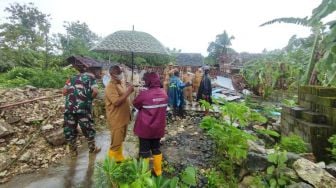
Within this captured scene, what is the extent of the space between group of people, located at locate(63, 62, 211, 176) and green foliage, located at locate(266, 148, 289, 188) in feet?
4.78

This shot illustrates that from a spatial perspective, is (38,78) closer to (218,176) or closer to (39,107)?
(39,107)

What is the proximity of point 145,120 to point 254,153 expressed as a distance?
1.74 m

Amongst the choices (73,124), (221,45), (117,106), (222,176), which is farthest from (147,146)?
(221,45)

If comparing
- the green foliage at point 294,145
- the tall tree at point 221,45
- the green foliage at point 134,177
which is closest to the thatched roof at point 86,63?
the green foliage at point 134,177

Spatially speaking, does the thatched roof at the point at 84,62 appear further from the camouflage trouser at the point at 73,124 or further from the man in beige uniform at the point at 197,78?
the man in beige uniform at the point at 197,78

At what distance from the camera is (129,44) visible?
15.8ft

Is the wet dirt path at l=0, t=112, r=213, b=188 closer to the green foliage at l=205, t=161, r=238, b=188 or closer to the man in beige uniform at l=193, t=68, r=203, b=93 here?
the green foliage at l=205, t=161, r=238, b=188

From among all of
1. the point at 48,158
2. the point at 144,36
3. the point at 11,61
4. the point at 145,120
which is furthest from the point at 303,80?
the point at 11,61

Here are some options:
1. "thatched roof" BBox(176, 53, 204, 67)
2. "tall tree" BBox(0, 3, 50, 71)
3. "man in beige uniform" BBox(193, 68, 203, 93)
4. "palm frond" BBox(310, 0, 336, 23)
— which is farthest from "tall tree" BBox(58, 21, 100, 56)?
"palm frond" BBox(310, 0, 336, 23)

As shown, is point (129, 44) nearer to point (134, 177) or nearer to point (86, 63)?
point (86, 63)

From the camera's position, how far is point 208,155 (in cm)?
587

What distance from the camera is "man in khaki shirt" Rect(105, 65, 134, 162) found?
4.20m

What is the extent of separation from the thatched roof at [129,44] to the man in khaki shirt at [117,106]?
606 millimetres

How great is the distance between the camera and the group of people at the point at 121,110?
4.02 metres
